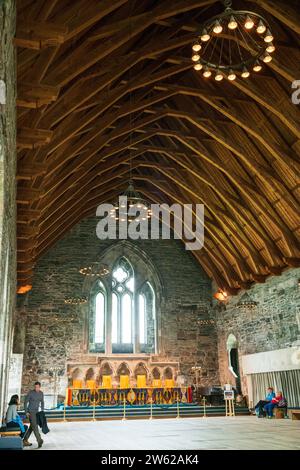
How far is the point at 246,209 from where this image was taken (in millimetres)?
14297

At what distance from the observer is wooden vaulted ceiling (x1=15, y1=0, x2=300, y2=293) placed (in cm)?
729

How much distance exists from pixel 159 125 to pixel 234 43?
4.51 metres

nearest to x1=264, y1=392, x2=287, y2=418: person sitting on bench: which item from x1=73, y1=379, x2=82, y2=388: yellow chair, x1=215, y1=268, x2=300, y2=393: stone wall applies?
x1=215, y1=268, x2=300, y2=393: stone wall

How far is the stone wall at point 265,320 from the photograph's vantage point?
553 inches

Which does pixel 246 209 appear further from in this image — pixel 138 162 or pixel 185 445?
pixel 185 445

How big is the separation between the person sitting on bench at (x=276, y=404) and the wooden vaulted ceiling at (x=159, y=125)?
12.8 feet

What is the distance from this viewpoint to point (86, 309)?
17922 mm

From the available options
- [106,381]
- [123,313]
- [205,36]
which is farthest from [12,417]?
[123,313]

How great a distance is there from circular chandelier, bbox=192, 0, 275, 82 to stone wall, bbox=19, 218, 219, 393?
9.88 metres

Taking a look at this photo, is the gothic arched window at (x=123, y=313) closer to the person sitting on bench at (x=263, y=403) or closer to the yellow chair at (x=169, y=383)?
the yellow chair at (x=169, y=383)

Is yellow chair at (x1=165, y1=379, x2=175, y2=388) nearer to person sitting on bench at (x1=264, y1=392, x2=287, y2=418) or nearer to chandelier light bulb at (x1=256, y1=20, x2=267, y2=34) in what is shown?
person sitting on bench at (x1=264, y1=392, x2=287, y2=418)

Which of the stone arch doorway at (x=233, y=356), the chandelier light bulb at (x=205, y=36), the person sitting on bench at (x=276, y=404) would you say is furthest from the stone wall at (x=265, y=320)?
the chandelier light bulb at (x=205, y=36)

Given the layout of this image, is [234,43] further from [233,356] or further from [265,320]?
[233,356]
